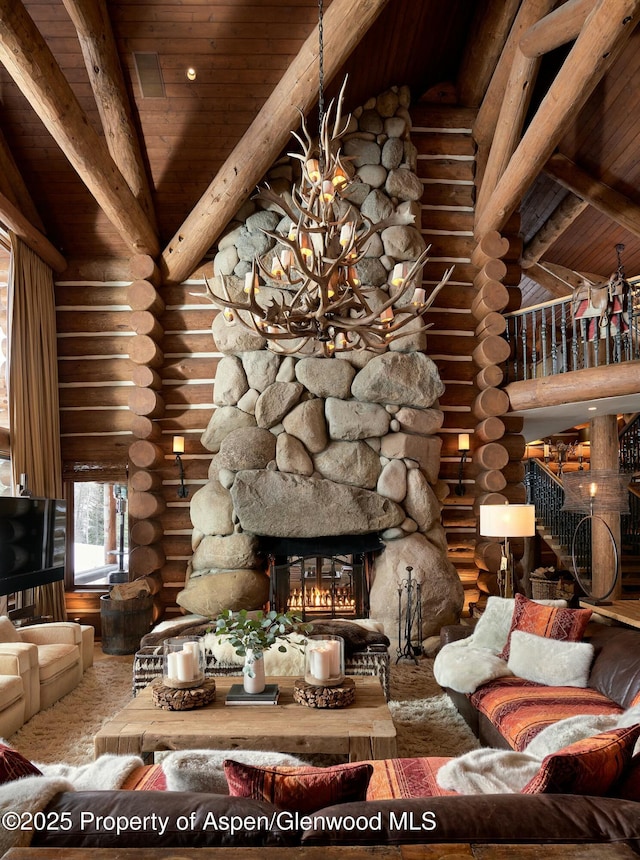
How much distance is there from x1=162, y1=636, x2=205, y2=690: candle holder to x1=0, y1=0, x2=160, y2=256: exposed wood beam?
3.82 m

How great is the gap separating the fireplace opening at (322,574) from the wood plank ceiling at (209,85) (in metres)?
3.83

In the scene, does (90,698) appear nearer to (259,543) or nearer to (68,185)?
(259,543)

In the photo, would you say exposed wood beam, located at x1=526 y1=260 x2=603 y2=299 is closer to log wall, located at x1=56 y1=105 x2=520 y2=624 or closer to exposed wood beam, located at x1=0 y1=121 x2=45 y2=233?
log wall, located at x1=56 y1=105 x2=520 y2=624

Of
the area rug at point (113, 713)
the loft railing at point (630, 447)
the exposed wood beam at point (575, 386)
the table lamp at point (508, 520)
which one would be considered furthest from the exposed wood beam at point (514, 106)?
the area rug at point (113, 713)

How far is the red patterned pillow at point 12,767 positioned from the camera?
1.49 metres

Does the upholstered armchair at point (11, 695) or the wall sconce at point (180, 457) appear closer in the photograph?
the upholstered armchair at point (11, 695)

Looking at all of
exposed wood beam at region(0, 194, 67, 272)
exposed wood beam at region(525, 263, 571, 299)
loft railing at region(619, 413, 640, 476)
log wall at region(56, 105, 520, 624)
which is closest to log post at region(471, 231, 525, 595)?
log wall at region(56, 105, 520, 624)

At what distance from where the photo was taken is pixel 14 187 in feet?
20.6

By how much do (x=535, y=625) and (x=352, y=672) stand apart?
3.90 feet

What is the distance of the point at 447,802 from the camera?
139 cm

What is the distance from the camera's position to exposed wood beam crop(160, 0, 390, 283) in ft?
16.7

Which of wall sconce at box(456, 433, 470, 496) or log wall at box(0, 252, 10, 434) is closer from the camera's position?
log wall at box(0, 252, 10, 434)

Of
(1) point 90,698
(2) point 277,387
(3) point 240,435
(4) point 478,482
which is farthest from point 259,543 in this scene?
(4) point 478,482

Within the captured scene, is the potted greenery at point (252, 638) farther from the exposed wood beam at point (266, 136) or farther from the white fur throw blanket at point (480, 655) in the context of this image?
the exposed wood beam at point (266, 136)
